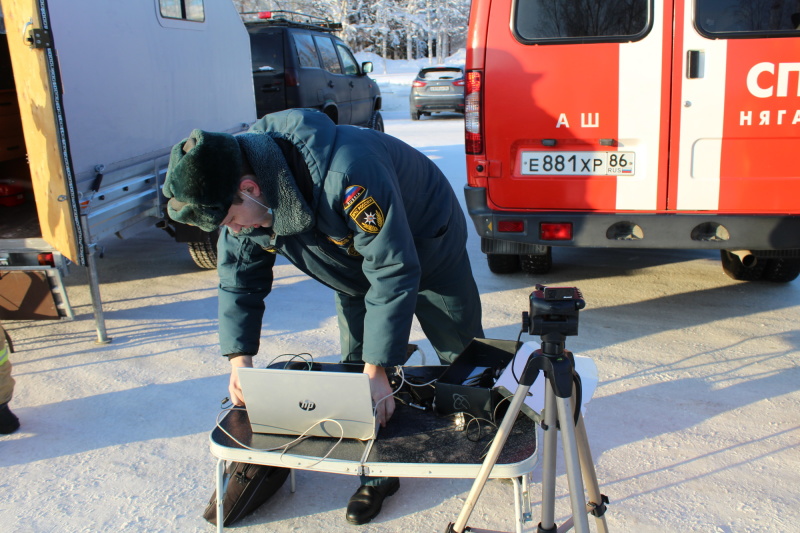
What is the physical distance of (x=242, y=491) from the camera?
247 centimetres

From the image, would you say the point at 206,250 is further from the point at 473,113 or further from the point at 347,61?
the point at 347,61

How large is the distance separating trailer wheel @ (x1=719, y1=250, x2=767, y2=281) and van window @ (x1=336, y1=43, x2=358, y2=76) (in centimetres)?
768

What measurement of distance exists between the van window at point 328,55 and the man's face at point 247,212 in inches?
343

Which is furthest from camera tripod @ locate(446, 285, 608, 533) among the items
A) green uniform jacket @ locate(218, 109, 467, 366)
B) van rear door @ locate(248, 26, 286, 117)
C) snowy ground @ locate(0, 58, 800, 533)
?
van rear door @ locate(248, 26, 286, 117)

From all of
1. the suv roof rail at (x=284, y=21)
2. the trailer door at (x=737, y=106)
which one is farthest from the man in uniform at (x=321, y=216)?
the suv roof rail at (x=284, y=21)

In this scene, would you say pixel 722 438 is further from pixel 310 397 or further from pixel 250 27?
pixel 250 27

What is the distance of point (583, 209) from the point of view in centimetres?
400

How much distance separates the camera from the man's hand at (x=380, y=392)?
216 cm

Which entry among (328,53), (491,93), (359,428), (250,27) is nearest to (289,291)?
(491,93)

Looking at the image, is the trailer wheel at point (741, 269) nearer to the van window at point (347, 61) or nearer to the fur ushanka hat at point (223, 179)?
the fur ushanka hat at point (223, 179)

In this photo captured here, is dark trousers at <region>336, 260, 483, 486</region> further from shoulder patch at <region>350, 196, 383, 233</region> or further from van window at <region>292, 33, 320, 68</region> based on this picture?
van window at <region>292, 33, 320, 68</region>

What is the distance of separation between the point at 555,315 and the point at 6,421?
8.99 ft

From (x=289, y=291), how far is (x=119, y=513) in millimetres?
2617

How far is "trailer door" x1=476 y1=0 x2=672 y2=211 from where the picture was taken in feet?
12.3
